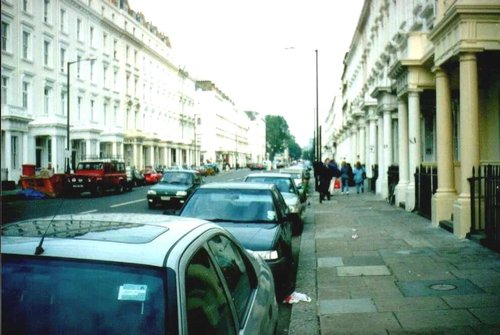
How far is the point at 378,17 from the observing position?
29.9 m

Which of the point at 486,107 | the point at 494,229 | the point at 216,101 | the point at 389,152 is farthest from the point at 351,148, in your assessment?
the point at 216,101

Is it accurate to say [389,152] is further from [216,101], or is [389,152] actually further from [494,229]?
[216,101]

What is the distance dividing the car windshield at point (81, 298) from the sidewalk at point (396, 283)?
3916 mm

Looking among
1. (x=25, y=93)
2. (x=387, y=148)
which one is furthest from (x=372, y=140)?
(x=25, y=93)

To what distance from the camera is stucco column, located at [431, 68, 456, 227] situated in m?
14.0

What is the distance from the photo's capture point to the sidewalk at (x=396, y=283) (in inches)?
247

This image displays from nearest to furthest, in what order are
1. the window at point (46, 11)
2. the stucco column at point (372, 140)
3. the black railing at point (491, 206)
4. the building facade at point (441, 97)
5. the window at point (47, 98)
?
the black railing at point (491, 206) < the building facade at point (441, 97) < the stucco column at point (372, 140) < the window at point (47, 98) < the window at point (46, 11)

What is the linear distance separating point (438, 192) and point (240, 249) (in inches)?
443

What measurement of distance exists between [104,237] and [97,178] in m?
27.6

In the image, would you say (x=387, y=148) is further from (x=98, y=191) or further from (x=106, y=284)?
(x=106, y=284)

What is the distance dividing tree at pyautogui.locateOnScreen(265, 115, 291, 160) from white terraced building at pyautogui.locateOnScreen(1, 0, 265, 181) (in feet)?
296

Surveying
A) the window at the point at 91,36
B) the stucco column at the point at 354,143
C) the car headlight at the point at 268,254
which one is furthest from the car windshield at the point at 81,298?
the window at the point at 91,36

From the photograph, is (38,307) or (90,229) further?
(90,229)

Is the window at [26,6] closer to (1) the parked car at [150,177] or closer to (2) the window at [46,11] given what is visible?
(2) the window at [46,11]
